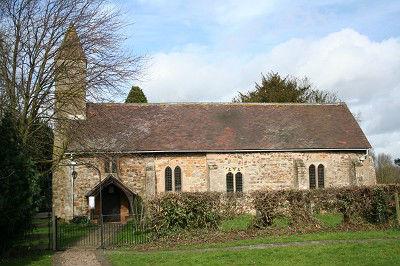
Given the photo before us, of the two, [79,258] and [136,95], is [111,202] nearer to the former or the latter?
[79,258]

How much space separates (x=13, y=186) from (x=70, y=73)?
793 cm

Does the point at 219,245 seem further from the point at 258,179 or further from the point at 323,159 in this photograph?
the point at 323,159

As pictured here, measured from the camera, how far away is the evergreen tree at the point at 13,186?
16.0 meters

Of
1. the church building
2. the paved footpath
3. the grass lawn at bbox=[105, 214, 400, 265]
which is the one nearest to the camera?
the grass lawn at bbox=[105, 214, 400, 265]

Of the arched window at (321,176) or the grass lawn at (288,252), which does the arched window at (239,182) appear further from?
the grass lawn at (288,252)

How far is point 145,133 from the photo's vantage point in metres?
33.4

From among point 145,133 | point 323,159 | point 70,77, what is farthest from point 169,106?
point 70,77

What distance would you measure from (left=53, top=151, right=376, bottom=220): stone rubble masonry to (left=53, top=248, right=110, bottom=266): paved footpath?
12086 millimetres

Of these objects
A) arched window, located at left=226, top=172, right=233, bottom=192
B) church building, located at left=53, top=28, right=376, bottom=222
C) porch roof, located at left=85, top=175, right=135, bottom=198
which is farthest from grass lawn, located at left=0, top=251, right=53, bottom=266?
arched window, located at left=226, top=172, right=233, bottom=192

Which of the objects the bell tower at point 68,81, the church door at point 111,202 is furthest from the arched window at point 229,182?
the bell tower at point 68,81

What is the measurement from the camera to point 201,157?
107 feet

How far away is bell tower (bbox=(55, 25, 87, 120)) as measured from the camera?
22.1 metres

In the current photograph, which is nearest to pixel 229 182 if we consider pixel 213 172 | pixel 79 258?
pixel 213 172

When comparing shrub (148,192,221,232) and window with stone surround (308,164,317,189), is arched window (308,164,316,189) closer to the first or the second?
window with stone surround (308,164,317,189)
